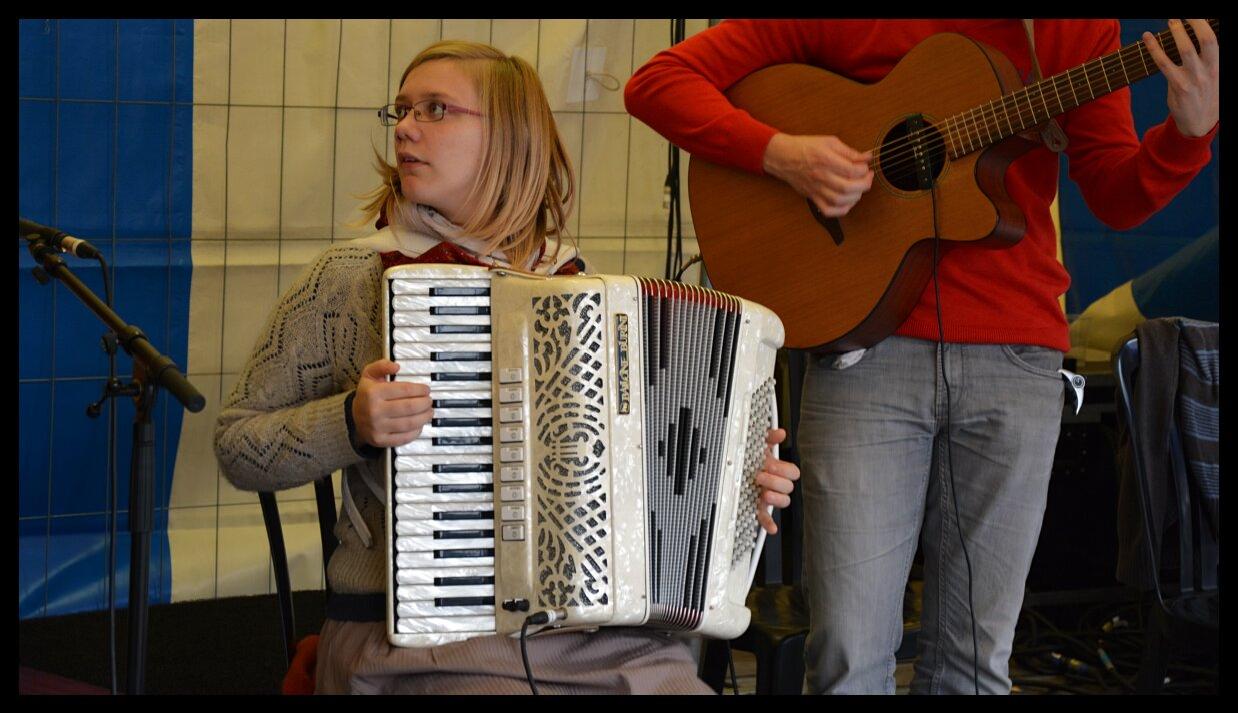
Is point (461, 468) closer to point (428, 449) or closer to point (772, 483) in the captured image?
point (428, 449)

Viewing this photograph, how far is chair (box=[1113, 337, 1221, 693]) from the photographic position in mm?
2363

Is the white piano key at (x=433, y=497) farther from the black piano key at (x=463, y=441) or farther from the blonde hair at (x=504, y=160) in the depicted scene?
the blonde hair at (x=504, y=160)

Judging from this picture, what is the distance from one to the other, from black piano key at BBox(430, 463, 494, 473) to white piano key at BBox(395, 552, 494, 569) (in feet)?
0.31

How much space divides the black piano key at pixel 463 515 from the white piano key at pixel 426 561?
4 cm

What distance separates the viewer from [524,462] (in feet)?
4.60

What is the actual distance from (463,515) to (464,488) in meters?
0.03

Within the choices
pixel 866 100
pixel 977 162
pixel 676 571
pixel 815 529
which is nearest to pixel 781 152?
pixel 866 100

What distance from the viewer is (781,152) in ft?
6.52

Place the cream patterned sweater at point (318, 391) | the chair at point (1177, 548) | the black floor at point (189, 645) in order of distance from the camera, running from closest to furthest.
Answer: the cream patterned sweater at point (318, 391)
the chair at point (1177, 548)
the black floor at point (189, 645)

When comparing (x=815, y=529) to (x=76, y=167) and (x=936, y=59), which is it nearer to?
(x=936, y=59)

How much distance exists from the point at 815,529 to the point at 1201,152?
30.4 inches

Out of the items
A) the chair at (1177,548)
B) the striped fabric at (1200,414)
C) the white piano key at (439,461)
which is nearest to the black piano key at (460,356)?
the white piano key at (439,461)

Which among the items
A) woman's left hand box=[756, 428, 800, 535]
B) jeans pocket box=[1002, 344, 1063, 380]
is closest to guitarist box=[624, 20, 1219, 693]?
jeans pocket box=[1002, 344, 1063, 380]

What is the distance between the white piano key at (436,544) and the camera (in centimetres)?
138
